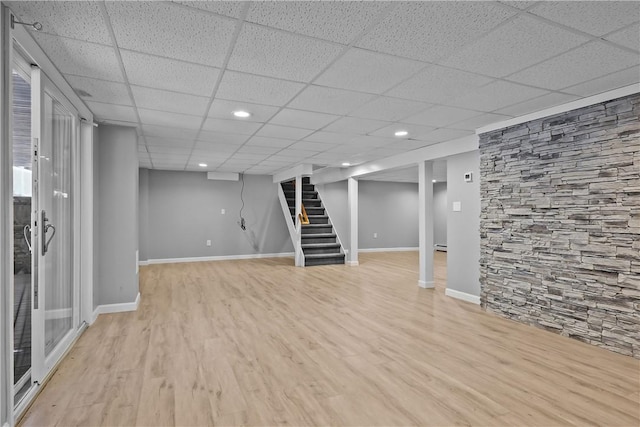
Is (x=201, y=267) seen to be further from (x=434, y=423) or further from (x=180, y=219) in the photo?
(x=434, y=423)

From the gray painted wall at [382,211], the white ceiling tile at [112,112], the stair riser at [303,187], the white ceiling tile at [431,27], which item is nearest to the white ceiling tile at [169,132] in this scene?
the white ceiling tile at [112,112]

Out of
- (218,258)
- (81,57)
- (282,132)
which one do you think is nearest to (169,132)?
(282,132)

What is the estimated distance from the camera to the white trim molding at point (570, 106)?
2.86m

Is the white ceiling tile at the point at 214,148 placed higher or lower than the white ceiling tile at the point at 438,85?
higher

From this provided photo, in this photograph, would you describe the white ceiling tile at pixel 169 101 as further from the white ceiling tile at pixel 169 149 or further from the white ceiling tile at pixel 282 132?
the white ceiling tile at pixel 169 149

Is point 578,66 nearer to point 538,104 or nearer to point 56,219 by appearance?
point 538,104

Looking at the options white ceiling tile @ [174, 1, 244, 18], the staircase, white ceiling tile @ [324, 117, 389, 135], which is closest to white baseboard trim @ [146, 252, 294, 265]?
the staircase

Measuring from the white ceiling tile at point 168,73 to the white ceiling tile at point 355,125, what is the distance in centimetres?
157

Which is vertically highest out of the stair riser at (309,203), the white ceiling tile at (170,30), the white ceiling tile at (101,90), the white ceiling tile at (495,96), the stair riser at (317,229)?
the white ceiling tile at (101,90)

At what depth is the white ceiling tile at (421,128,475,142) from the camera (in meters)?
4.39

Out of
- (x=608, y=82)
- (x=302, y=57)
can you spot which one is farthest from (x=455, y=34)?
(x=608, y=82)

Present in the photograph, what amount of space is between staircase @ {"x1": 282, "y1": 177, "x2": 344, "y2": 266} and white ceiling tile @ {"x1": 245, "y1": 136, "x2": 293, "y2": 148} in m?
3.30

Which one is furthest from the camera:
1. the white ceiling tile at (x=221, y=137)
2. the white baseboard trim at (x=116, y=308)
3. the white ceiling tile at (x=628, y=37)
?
the white ceiling tile at (x=221, y=137)

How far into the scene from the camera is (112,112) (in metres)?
3.61
